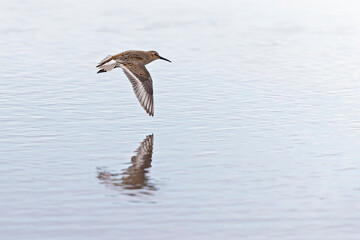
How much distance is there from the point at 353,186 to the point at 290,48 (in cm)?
1243

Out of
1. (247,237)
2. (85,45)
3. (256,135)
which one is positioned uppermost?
(85,45)

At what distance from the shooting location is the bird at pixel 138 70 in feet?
45.4

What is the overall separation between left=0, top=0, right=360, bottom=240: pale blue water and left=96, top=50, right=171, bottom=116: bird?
0.90ft

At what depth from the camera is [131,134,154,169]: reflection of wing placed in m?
10.7

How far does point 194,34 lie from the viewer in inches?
945

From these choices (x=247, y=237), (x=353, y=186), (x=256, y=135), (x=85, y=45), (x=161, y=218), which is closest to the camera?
(x=247, y=237)

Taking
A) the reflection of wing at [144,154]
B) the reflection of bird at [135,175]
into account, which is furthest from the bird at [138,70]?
the reflection of bird at [135,175]

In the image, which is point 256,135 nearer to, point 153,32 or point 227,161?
point 227,161

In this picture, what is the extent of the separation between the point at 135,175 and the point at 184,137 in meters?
2.10

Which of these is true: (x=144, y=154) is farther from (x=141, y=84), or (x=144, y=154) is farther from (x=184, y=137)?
(x=141, y=84)

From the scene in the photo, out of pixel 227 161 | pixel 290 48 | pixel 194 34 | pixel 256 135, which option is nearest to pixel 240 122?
pixel 256 135

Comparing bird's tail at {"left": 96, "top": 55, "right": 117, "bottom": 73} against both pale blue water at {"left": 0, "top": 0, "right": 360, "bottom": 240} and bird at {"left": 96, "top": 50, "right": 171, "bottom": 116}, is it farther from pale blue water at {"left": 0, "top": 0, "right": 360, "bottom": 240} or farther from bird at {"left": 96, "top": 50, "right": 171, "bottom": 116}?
pale blue water at {"left": 0, "top": 0, "right": 360, "bottom": 240}

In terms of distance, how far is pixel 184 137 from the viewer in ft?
39.8

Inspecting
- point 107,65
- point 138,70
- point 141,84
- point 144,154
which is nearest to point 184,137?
point 144,154
